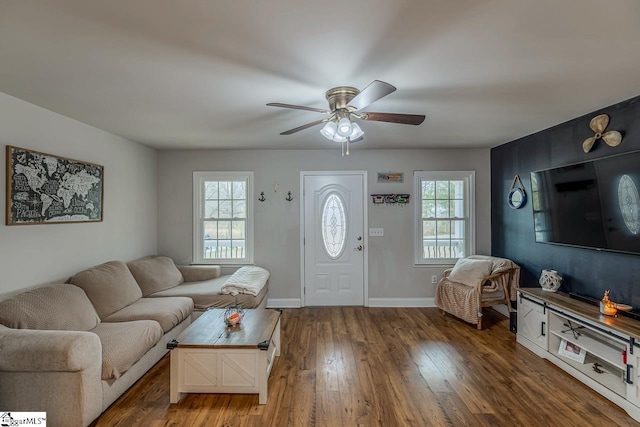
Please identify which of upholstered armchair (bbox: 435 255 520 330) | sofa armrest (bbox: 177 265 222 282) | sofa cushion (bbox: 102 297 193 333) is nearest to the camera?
sofa cushion (bbox: 102 297 193 333)

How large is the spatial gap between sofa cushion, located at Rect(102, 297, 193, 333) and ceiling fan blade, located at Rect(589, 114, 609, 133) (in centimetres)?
448

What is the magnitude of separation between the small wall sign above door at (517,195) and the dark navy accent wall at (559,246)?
2.4 inches

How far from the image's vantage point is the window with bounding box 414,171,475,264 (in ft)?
15.8

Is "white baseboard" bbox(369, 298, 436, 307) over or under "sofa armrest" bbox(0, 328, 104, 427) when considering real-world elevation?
under

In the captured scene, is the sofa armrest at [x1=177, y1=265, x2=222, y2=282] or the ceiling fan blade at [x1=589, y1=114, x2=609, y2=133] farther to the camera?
the sofa armrest at [x1=177, y1=265, x2=222, y2=282]

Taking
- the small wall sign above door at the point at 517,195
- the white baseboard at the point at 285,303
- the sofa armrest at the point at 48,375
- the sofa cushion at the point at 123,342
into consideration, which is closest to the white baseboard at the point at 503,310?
the small wall sign above door at the point at 517,195

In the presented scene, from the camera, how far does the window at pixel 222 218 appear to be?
480cm

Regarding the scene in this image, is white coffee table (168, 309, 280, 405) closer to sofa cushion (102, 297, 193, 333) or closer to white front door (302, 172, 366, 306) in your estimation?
sofa cushion (102, 297, 193, 333)

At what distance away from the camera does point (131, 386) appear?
2639 millimetres

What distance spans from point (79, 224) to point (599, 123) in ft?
17.1

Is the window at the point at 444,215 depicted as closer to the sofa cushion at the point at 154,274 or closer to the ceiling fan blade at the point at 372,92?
the ceiling fan blade at the point at 372,92

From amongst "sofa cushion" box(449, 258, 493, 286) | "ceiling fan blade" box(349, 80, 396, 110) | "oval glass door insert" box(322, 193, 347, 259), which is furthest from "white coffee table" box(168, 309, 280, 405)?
"sofa cushion" box(449, 258, 493, 286)

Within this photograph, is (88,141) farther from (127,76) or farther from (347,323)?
(347,323)

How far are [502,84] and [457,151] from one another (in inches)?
102
